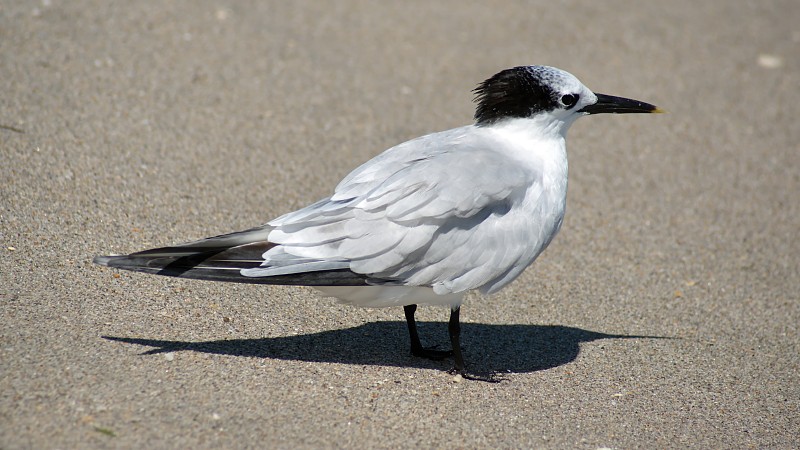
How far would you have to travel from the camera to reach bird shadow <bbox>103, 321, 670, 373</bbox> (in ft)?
12.6

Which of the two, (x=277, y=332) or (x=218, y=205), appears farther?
(x=218, y=205)

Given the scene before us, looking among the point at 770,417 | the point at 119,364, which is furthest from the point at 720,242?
the point at 119,364

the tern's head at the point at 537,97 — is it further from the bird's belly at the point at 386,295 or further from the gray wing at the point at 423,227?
the bird's belly at the point at 386,295

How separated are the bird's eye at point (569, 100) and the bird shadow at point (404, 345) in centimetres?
120

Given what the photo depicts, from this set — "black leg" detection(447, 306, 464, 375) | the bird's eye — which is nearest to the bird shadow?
"black leg" detection(447, 306, 464, 375)

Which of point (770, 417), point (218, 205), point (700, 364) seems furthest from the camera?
point (218, 205)

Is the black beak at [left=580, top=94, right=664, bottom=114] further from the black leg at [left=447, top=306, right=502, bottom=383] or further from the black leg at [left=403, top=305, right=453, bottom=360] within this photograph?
the black leg at [left=403, top=305, right=453, bottom=360]

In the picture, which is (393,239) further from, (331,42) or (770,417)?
(331,42)

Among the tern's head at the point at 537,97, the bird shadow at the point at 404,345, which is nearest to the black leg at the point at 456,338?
the bird shadow at the point at 404,345

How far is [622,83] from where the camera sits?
6.79 metres

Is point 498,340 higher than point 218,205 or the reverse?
the reverse

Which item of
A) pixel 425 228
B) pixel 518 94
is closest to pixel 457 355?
pixel 425 228

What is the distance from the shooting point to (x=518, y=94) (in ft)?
13.3

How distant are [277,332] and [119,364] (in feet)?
2.54
